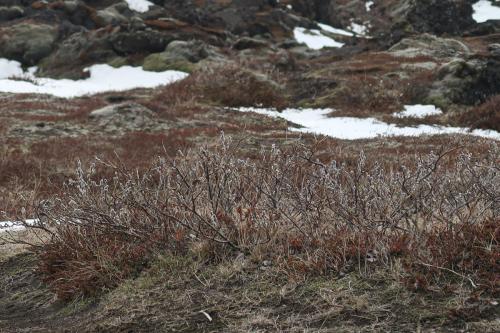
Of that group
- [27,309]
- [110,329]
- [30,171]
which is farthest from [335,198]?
[30,171]

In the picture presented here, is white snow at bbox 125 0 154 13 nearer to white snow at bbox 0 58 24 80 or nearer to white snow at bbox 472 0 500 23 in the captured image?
white snow at bbox 0 58 24 80

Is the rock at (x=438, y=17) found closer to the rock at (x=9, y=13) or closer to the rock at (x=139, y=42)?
the rock at (x=139, y=42)

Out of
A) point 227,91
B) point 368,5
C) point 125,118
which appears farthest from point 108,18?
point 368,5

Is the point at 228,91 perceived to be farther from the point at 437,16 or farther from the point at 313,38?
the point at 313,38

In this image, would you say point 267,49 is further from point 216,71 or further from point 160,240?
point 160,240

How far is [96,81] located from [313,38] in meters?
32.4

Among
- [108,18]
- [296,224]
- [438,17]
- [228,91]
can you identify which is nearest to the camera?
[296,224]

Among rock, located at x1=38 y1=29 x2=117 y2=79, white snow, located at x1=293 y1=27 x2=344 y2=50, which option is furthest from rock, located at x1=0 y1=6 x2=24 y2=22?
white snow, located at x1=293 y1=27 x2=344 y2=50

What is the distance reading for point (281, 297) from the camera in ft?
10.9

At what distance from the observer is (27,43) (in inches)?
1439

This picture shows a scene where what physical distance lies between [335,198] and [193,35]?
35905mm

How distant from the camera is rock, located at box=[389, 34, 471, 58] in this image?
30.5 metres

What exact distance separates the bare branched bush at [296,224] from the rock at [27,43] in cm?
3555

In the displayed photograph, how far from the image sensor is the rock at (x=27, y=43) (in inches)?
1416
